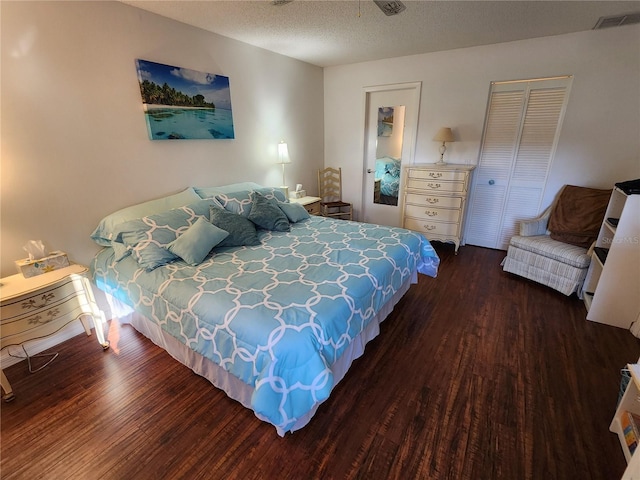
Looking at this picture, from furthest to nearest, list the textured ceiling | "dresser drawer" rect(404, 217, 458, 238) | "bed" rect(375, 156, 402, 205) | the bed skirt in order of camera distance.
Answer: "bed" rect(375, 156, 402, 205) < "dresser drawer" rect(404, 217, 458, 238) < the textured ceiling < the bed skirt

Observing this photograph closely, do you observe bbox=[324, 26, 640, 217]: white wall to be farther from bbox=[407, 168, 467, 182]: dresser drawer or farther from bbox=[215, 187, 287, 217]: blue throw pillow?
bbox=[215, 187, 287, 217]: blue throw pillow

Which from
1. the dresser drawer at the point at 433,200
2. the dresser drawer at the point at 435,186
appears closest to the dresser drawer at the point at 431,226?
the dresser drawer at the point at 433,200

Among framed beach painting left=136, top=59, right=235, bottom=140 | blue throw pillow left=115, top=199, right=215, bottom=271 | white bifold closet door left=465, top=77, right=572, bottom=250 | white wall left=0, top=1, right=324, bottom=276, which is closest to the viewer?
white wall left=0, top=1, right=324, bottom=276

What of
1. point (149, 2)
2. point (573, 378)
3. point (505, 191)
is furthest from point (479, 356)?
point (149, 2)

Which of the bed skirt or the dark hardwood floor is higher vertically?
the bed skirt

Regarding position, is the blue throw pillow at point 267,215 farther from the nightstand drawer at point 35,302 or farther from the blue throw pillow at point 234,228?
the nightstand drawer at point 35,302

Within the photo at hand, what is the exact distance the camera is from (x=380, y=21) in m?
2.64

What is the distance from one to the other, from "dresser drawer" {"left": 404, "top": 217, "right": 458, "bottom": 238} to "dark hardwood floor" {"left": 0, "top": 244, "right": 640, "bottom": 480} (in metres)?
1.58

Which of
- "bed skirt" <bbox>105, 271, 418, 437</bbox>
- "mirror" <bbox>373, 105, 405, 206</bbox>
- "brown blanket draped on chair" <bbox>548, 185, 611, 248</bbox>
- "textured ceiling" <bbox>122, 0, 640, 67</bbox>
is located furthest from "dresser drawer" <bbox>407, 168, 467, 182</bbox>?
"bed skirt" <bbox>105, 271, 418, 437</bbox>

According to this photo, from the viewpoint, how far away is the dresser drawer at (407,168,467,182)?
3494 millimetres

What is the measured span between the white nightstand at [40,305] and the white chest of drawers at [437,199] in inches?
138

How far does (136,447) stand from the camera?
1.46 metres

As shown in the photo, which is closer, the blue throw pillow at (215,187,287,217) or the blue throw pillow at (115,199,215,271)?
the blue throw pillow at (115,199,215,271)

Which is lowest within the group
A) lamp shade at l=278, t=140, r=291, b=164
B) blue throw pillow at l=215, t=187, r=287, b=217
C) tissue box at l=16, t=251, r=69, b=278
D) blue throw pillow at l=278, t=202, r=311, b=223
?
tissue box at l=16, t=251, r=69, b=278
